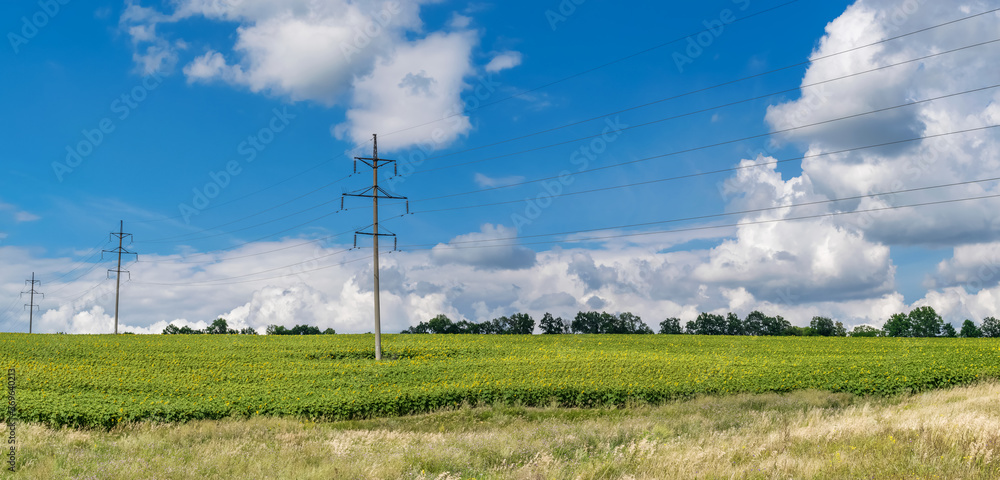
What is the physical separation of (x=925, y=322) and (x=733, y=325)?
121ft

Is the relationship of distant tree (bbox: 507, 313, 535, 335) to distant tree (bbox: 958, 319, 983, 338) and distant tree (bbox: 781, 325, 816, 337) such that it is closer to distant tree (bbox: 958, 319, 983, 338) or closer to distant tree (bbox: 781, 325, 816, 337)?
distant tree (bbox: 781, 325, 816, 337)

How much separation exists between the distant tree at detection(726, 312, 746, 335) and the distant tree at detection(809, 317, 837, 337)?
12331mm

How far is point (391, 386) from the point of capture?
1073 inches

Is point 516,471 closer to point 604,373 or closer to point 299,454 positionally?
point 299,454

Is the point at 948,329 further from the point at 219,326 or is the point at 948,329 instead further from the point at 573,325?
the point at 219,326

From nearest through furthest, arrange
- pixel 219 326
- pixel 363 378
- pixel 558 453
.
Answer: pixel 558 453, pixel 363 378, pixel 219 326

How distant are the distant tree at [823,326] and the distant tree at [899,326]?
46.8ft

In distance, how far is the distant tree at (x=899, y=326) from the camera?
4459 inches

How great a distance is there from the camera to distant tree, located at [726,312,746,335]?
110125mm

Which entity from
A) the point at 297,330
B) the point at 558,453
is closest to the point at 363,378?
the point at 558,453

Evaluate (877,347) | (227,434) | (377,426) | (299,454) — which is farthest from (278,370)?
(877,347)

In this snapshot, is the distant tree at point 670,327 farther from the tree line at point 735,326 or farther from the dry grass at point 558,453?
the dry grass at point 558,453

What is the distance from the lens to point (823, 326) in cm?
10769

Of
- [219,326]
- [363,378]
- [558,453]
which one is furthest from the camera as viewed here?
[219,326]
